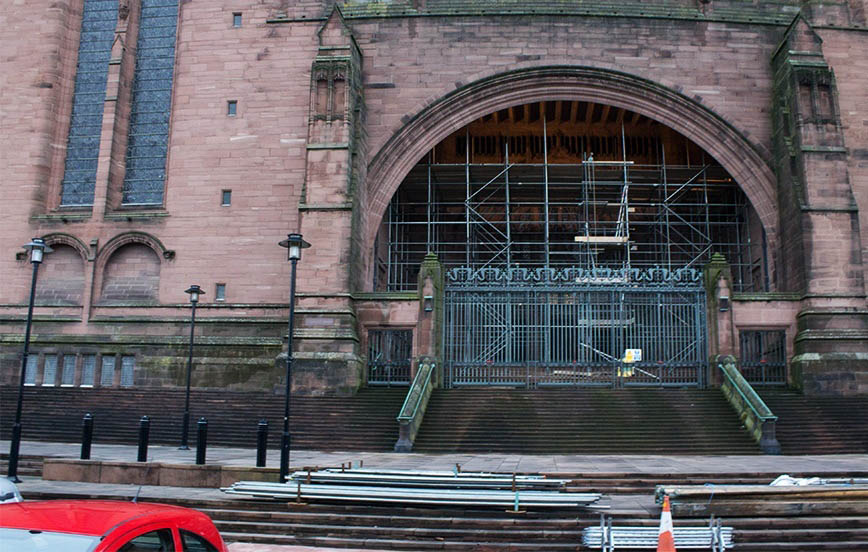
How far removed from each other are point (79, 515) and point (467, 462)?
11.3 m

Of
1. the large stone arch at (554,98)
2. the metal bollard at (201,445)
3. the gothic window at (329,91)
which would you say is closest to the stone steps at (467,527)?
the metal bollard at (201,445)

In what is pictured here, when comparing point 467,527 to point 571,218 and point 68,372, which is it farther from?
point 571,218

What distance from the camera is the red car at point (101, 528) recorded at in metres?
4.14

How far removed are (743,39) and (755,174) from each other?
15.6 ft

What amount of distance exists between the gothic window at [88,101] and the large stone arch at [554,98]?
10548 millimetres

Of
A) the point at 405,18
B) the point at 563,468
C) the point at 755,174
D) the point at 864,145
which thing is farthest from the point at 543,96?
the point at 563,468

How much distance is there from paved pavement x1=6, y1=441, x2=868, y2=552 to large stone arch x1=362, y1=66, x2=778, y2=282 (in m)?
10.9

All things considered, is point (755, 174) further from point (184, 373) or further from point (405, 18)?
point (184, 373)

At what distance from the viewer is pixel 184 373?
25.4 m

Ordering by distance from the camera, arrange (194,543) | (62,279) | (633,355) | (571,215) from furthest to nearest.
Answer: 1. (571,215)
2. (62,279)
3. (633,355)
4. (194,543)

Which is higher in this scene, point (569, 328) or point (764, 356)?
point (569, 328)

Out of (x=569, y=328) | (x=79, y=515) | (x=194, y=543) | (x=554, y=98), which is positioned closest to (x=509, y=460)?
(x=569, y=328)

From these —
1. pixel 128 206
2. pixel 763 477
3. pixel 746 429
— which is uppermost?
pixel 128 206

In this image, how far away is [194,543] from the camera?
4.91 meters
